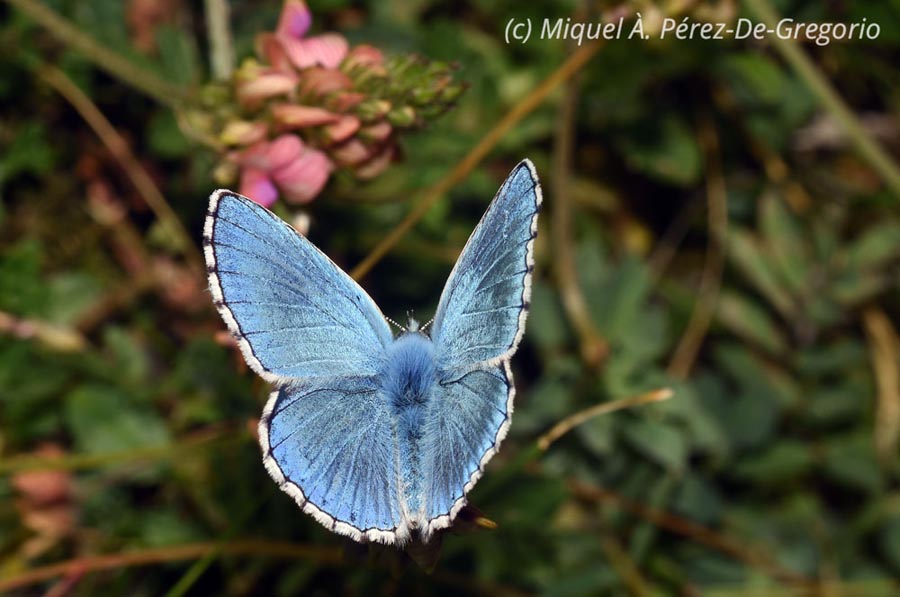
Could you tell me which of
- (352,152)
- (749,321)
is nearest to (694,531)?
(749,321)

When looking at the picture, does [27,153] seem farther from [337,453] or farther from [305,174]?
[337,453]

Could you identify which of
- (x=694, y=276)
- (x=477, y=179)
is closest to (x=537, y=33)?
(x=477, y=179)

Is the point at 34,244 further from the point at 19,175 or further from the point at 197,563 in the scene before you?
the point at 197,563

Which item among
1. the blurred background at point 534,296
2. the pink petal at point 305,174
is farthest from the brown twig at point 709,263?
the pink petal at point 305,174

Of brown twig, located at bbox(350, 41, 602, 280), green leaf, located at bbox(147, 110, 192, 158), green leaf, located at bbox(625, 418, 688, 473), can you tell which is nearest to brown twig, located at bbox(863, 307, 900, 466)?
green leaf, located at bbox(625, 418, 688, 473)

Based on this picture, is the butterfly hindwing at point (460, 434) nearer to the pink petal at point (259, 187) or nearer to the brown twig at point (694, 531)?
the pink petal at point (259, 187)

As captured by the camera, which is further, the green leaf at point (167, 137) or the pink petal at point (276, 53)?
the green leaf at point (167, 137)
